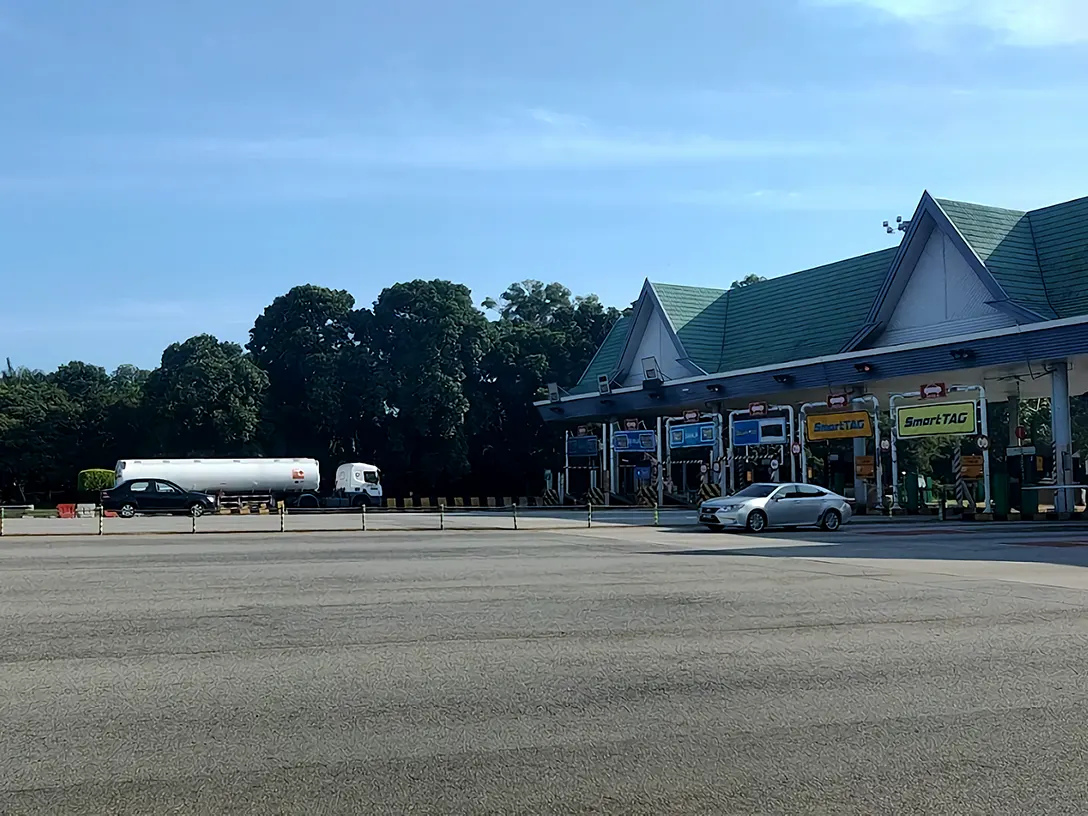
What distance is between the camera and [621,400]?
58.8m

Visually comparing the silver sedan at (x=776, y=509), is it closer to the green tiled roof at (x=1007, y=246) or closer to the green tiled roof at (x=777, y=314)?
the green tiled roof at (x=1007, y=246)

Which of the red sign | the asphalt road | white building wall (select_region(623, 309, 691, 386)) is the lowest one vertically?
the asphalt road

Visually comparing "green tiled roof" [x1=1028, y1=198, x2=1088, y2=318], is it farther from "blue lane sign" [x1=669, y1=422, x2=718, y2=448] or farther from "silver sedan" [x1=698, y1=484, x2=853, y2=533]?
"blue lane sign" [x1=669, y1=422, x2=718, y2=448]

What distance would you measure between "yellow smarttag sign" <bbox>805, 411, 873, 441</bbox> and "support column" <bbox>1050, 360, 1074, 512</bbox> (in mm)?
6980

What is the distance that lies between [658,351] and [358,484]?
58.4 feet

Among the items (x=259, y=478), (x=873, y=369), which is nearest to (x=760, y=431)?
(x=873, y=369)

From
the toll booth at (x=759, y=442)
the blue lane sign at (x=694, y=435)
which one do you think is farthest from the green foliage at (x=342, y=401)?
the toll booth at (x=759, y=442)

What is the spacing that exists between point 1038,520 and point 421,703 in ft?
114

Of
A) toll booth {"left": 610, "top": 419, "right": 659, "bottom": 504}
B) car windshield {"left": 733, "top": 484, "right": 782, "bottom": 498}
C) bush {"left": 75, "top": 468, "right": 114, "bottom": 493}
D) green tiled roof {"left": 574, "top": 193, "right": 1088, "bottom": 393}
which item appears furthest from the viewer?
bush {"left": 75, "top": 468, "right": 114, "bottom": 493}

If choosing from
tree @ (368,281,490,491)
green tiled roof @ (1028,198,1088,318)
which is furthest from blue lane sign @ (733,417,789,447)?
tree @ (368,281,490,491)

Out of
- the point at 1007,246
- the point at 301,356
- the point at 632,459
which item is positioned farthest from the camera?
the point at 301,356

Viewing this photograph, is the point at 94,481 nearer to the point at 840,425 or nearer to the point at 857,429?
the point at 840,425

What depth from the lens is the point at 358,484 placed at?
197ft

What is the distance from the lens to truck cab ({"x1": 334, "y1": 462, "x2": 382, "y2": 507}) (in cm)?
5953
